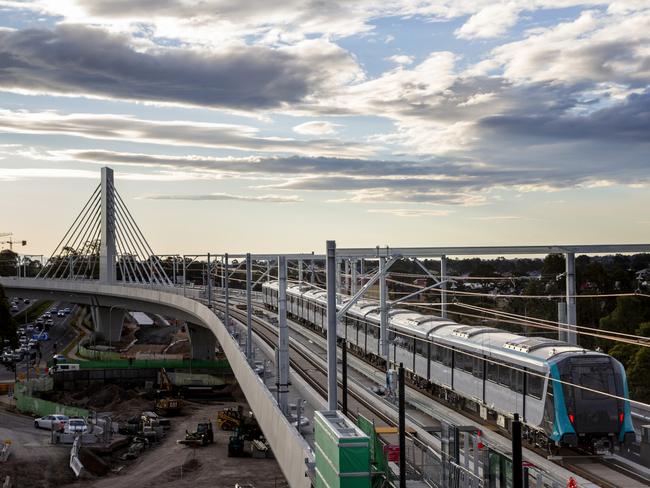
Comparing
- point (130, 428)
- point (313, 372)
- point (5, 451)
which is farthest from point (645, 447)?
point (130, 428)

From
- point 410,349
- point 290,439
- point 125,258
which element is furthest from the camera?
point 125,258

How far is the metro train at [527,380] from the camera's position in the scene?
83.0 ft

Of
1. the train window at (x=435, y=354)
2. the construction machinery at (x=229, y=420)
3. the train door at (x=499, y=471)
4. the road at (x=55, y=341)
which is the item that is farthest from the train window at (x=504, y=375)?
the road at (x=55, y=341)

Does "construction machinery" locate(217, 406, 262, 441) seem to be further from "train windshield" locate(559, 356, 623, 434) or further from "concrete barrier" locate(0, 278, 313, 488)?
"train windshield" locate(559, 356, 623, 434)

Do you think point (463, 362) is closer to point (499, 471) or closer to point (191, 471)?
point (499, 471)

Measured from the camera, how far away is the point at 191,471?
4744 centimetres

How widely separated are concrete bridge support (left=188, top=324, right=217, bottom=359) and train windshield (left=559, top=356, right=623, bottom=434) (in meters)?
68.3

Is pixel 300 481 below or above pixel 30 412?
above

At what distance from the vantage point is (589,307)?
68.4 metres

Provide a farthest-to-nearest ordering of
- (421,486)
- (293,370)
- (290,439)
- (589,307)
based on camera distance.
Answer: (589,307) → (293,370) → (290,439) → (421,486)

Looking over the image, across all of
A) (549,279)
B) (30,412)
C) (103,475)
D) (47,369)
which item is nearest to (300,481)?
(103,475)

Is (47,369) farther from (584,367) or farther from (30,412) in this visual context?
(584,367)

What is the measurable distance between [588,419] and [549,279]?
56.7 metres

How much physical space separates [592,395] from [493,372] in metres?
4.72
